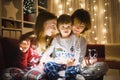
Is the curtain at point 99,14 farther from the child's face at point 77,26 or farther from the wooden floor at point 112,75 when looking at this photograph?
the wooden floor at point 112,75

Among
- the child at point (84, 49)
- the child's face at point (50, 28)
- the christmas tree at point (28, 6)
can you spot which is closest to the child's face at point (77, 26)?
the child at point (84, 49)

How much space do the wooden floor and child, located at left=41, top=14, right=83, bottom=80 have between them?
366 mm

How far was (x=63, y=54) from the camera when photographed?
1.47 metres

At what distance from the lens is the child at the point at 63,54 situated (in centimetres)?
147

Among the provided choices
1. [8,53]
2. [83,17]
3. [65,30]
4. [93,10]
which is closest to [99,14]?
[93,10]

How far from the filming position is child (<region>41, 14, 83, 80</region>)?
1469 mm

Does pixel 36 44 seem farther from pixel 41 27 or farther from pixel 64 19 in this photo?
pixel 64 19

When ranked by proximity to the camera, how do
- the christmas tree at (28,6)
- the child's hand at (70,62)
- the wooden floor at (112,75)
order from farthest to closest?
the christmas tree at (28,6) < the wooden floor at (112,75) < the child's hand at (70,62)

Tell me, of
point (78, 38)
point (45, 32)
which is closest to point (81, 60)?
point (78, 38)

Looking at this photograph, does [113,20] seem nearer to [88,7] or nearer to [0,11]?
[88,7]

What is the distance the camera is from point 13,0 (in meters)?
2.02

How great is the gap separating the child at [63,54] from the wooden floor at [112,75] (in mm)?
366

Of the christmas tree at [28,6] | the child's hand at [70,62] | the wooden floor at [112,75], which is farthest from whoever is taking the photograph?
the christmas tree at [28,6]

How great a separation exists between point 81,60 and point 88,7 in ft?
1.90
